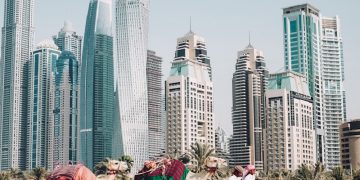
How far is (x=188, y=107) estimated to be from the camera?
18000cm

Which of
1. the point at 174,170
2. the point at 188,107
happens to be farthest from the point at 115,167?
the point at 188,107

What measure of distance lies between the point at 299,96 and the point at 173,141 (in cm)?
3810

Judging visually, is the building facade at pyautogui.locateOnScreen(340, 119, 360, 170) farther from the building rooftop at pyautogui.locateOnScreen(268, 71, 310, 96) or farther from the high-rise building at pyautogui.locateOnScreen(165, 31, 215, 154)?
the building rooftop at pyautogui.locateOnScreen(268, 71, 310, 96)

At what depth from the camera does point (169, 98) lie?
18000 cm

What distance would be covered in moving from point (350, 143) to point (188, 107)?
2361 inches

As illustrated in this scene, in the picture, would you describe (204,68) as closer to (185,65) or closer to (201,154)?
(185,65)

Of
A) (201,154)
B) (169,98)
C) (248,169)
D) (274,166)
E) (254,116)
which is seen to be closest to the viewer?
(248,169)

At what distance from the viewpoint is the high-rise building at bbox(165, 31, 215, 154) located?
17425cm

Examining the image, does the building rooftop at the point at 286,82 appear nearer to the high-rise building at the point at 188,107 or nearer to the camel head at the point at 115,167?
the high-rise building at the point at 188,107

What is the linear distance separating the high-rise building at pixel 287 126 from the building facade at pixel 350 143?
34195mm

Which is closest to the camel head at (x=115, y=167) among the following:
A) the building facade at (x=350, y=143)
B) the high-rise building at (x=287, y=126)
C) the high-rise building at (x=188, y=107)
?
the building facade at (x=350, y=143)

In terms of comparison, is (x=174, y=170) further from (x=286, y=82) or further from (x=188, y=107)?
(x=286, y=82)

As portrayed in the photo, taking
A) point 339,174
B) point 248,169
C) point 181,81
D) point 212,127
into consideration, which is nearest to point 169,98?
point 181,81

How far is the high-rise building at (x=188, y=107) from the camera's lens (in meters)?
174
